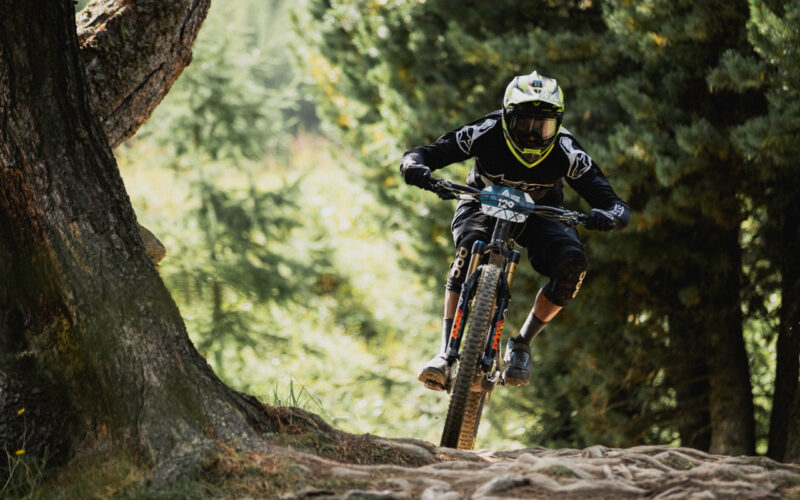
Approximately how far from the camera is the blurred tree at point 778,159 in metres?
5.24

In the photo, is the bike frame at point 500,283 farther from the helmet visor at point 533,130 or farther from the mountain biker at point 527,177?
the helmet visor at point 533,130

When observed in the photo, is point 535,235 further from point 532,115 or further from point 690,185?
point 690,185

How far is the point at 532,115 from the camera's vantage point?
4.91 meters

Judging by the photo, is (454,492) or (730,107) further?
(730,107)

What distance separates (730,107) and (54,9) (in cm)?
504

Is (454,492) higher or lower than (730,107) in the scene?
lower

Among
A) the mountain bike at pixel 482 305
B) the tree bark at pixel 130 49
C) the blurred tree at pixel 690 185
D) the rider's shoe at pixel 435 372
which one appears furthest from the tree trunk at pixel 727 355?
the tree bark at pixel 130 49

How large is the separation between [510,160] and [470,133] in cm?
30

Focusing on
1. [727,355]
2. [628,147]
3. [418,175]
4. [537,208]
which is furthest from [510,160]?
[727,355]

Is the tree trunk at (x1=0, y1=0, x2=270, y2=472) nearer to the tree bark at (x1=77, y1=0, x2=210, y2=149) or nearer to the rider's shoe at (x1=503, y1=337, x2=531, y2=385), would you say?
the tree bark at (x1=77, y1=0, x2=210, y2=149)

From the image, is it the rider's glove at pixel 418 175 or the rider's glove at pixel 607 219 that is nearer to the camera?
the rider's glove at pixel 607 219

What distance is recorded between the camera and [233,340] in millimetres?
11766

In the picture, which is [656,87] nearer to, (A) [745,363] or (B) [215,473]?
(A) [745,363]

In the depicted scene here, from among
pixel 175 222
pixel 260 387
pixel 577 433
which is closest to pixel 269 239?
pixel 175 222
